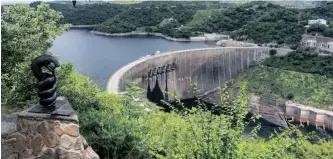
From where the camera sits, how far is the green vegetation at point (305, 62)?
94.3ft

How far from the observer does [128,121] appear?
5.50 m

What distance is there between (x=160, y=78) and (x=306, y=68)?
495 inches

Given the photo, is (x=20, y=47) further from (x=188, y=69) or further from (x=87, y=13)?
(x=87, y=13)

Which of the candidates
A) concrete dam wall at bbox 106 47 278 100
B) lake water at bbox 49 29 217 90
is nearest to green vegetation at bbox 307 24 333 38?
concrete dam wall at bbox 106 47 278 100

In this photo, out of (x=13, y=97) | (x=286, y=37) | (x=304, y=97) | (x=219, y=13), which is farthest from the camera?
(x=219, y=13)

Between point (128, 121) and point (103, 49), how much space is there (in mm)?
34859

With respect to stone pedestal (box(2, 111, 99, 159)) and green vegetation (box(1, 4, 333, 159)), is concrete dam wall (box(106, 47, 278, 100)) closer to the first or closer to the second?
green vegetation (box(1, 4, 333, 159))

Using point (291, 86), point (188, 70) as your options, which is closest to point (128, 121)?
point (188, 70)

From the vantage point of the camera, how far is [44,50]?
6.93 m

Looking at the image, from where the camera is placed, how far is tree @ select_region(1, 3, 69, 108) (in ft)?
19.3

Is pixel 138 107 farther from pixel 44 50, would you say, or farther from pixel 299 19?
pixel 299 19

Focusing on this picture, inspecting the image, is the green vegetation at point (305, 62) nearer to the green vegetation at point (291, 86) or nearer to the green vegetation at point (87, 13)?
the green vegetation at point (291, 86)

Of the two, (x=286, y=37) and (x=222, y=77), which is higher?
(x=286, y=37)

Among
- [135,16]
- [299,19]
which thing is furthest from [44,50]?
[135,16]
